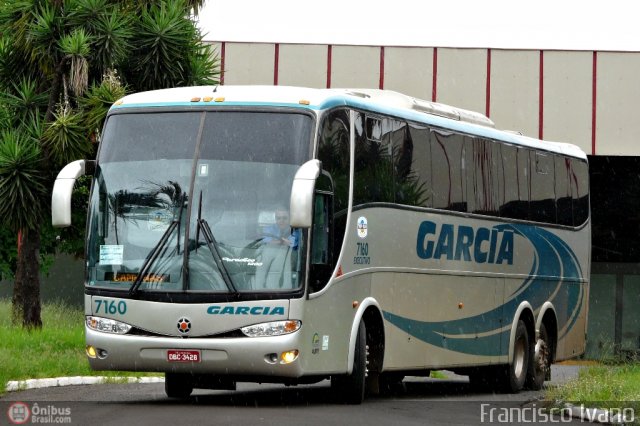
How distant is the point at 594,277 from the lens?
43406 millimetres

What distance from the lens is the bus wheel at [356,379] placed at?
48.9ft

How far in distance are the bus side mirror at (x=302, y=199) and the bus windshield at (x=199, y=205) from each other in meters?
0.77

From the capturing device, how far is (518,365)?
67.1 feet

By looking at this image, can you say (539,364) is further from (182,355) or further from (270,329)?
(182,355)

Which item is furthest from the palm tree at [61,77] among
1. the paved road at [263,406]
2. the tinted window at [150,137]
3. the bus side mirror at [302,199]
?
the bus side mirror at [302,199]

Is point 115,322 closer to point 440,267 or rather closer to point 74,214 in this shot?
point 440,267

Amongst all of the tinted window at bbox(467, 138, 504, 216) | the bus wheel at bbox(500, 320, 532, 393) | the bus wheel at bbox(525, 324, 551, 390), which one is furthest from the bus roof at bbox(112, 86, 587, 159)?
the bus wheel at bbox(525, 324, 551, 390)

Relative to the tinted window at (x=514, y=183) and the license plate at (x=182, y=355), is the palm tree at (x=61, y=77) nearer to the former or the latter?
the tinted window at (x=514, y=183)

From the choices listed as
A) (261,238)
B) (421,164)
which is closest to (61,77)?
(421,164)

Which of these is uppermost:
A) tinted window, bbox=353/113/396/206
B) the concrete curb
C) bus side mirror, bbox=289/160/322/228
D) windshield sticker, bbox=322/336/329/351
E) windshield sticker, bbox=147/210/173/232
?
tinted window, bbox=353/113/396/206

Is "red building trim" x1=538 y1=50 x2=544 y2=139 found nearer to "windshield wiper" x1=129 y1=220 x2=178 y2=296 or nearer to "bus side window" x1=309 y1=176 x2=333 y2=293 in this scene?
"bus side window" x1=309 y1=176 x2=333 y2=293

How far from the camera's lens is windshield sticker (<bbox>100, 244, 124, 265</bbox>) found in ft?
46.3

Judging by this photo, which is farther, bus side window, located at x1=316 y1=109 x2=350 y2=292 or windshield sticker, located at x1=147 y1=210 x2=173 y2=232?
bus side window, located at x1=316 y1=109 x2=350 y2=292

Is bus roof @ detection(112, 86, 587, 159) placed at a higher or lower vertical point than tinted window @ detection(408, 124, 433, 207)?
higher
